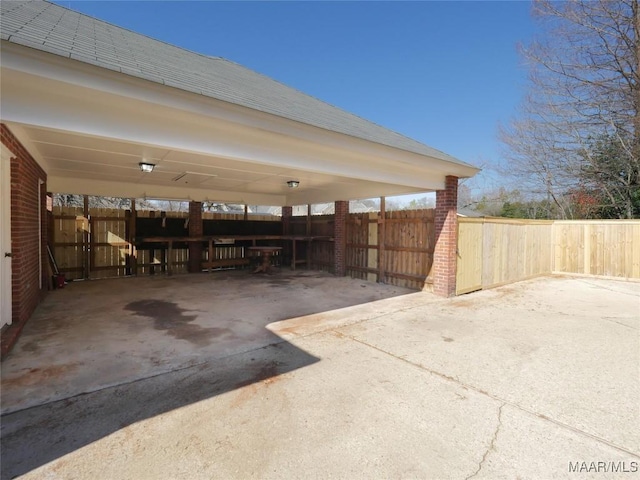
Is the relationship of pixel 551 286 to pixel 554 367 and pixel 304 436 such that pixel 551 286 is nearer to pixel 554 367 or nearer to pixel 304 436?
pixel 554 367

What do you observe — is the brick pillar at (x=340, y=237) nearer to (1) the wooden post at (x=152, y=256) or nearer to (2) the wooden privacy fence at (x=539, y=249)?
(2) the wooden privacy fence at (x=539, y=249)

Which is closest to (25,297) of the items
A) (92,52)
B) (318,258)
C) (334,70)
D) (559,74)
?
(92,52)

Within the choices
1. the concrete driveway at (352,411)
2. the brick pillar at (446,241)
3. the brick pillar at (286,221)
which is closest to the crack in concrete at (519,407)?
the concrete driveway at (352,411)

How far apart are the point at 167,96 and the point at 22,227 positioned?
130 inches

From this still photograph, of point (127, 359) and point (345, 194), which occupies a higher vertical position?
point (345, 194)

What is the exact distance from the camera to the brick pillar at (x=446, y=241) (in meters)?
7.23

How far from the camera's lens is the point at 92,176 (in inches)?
328

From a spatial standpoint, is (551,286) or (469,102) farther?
(469,102)

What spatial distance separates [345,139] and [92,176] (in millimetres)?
7158

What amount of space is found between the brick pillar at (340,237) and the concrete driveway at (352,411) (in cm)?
541

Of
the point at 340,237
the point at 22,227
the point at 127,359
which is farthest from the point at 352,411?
the point at 340,237

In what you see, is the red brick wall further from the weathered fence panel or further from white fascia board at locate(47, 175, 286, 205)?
the weathered fence panel

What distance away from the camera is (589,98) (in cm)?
1374

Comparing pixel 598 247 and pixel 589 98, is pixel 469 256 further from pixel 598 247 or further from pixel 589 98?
pixel 589 98
